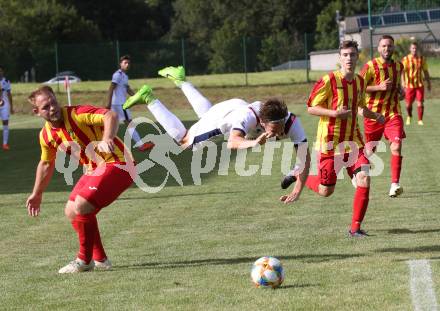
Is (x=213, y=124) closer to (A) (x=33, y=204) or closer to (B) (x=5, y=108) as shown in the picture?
(A) (x=33, y=204)

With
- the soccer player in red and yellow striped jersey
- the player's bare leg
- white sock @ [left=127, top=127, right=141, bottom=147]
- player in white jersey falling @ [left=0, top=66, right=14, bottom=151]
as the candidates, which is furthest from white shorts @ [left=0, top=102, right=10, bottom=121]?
the soccer player in red and yellow striped jersey

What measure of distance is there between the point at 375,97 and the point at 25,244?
5186 millimetres

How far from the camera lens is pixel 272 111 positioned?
825 centimetres

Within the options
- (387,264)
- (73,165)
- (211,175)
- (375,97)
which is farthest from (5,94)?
(387,264)

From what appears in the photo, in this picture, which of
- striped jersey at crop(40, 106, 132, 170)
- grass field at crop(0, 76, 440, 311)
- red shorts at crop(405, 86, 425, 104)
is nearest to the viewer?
grass field at crop(0, 76, 440, 311)

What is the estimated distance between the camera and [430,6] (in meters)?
47.6

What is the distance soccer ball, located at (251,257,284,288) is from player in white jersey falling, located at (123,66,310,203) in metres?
0.98

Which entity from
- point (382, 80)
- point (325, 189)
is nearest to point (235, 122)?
point (325, 189)

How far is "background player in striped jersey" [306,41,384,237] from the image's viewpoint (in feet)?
32.9

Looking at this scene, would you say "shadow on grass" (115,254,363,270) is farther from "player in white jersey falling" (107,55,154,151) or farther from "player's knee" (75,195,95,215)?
"player in white jersey falling" (107,55,154,151)

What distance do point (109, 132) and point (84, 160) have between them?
0.82 metres

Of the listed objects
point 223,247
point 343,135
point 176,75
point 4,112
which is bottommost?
point 223,247

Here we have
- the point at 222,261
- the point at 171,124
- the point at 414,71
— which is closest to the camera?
the point at 222,261

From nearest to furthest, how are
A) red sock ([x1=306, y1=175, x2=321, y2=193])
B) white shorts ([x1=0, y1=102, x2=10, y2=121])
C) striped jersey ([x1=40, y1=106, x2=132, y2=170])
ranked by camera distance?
striped jersey ([x1=40, y1=106, x2=132, y2=170]) → red sock ([x1=306, y1=175, x2=321, y2=193]) → white shorts ([x1=0, y1=102, x2=10, y2=121])
